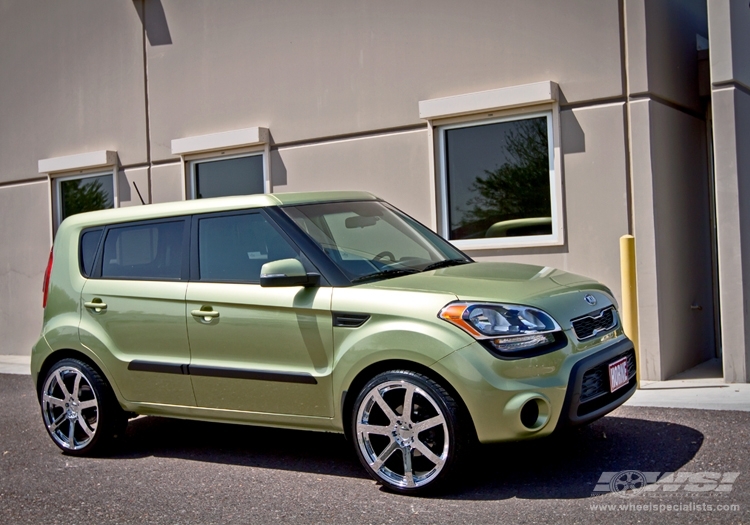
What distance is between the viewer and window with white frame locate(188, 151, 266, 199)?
10.2m

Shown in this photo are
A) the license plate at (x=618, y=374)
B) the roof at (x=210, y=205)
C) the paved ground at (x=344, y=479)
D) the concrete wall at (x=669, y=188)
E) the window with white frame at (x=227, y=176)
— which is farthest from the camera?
the window with white frame at (x=227, y=176)

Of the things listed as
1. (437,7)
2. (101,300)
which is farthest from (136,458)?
(437,7)

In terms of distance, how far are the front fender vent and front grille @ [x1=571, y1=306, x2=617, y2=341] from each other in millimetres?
1163

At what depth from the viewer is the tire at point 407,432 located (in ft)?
14.9

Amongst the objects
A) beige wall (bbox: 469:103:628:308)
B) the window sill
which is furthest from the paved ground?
the window sill

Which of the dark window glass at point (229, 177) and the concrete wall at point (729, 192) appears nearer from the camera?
the concrete wall at point (729, 192)

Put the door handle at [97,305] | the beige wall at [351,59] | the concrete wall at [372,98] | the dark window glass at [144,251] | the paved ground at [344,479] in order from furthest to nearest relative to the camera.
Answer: the beige wall at [351,59]
the concrete wall at [372,98]
the door handle at [97,305]
the dark window glass at [144,251]
the paved ground at [344,479]

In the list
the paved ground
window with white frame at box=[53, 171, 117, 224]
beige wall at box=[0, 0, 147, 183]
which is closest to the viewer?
the paved ground

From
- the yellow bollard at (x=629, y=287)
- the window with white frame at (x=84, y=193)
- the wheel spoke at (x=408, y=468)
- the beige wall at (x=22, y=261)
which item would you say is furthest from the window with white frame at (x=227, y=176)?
the wheel spoke at (x=408, y=468)

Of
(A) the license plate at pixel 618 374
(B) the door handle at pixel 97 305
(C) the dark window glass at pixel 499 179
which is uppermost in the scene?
(C) the dark window glass at pixel 499 179

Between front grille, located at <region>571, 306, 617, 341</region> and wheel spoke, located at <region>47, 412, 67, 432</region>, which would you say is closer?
front grille, located at <region>571, 306, 617, 341</region>

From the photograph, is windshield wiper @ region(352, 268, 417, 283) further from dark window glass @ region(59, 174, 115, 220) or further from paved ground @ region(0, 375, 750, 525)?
dark window glass @ region(59, 174, 115, 220)

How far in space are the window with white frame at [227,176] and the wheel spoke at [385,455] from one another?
5843 millimetres

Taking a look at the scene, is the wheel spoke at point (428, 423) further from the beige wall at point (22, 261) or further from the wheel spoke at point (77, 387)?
the beige wall at point (22, 261)
